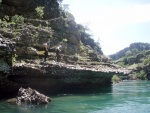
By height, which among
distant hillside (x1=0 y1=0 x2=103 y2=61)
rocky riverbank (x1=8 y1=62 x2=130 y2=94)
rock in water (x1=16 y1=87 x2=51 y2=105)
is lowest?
rock in water (x1=16 y1=87 x2=51 y2=105)

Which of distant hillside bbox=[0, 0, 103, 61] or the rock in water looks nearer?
the rock in water

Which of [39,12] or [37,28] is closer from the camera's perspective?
[37,28]

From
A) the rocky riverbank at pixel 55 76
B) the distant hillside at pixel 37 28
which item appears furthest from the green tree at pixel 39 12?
the rocky riverbank at pixel 55 76

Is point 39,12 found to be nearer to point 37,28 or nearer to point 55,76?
point 37,28

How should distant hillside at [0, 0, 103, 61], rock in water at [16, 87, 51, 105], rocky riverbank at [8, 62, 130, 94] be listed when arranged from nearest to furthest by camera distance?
rock in water at [16, 87, 51, 105] → rocky riverbank at [8, 62, 130, 94] → distant hillside at [0, 0, 103, 61]

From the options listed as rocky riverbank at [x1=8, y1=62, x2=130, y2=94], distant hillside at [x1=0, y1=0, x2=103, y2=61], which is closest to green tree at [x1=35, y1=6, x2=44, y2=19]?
distant hillside at [x1=0, y1=0, x2=103, y2=61]

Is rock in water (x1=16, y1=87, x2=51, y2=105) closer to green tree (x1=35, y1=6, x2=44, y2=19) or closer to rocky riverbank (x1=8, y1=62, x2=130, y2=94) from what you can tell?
rocky riverbank (x1=8, y1=62, x2=130, y2=94)

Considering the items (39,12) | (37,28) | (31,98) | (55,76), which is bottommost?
(31,98)

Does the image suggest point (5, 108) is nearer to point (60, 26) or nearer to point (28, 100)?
point (28, 100)

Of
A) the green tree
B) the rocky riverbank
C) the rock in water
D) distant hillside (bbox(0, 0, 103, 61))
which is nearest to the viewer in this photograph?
the rock in water

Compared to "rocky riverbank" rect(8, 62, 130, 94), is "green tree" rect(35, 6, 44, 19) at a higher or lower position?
higher

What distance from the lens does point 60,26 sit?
43188mm

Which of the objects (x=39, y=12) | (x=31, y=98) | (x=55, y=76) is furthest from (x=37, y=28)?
(x=31, y=98)

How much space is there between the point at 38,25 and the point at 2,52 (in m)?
13.0
